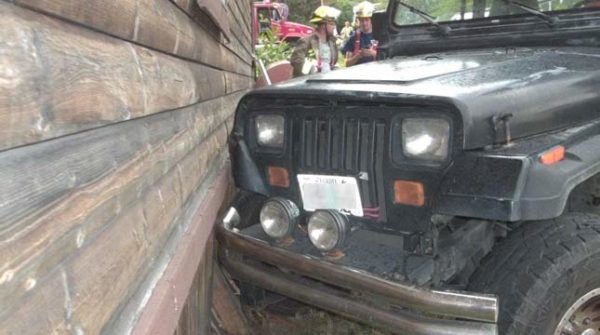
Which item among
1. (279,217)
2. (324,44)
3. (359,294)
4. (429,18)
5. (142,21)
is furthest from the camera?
(324,44)

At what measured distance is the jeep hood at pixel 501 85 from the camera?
210 centimetres

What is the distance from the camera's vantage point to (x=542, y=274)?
2.15 meters

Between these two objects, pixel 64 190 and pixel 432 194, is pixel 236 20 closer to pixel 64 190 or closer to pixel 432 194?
pixel 432 194

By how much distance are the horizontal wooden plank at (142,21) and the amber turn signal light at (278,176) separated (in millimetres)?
670

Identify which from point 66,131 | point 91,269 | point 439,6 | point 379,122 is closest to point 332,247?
point 379,122

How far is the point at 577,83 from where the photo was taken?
8.32 ft

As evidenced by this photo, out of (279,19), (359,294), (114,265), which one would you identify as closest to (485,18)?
(359,294)

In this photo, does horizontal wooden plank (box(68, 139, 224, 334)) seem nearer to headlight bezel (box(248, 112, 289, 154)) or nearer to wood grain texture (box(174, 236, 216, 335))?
headlight bezel (box(248, 112, 289, 154))

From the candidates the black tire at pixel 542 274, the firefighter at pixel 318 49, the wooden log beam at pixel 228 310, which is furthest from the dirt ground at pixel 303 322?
the firefighter at pixel 318 49

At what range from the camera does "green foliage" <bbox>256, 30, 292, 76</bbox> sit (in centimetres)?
1185

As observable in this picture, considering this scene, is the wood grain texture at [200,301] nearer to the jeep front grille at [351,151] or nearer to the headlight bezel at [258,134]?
the headlight bezel at [258,134]

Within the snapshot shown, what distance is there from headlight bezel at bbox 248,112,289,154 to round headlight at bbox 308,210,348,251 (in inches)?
16.7

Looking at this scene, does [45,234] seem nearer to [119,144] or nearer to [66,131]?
[66,131]

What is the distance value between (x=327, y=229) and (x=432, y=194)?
18.8 inches
